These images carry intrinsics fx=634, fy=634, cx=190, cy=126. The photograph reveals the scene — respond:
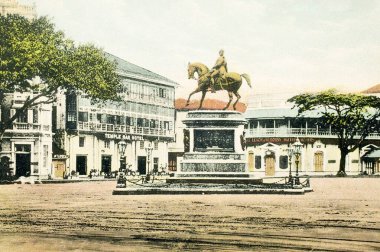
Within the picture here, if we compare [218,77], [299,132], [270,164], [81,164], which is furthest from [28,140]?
[299,132]

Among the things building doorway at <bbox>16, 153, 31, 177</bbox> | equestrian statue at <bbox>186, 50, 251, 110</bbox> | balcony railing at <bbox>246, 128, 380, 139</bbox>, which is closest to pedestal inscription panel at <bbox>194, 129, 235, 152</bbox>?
equestrian statue at <bbox>186, 50, 251, 110</bbox>

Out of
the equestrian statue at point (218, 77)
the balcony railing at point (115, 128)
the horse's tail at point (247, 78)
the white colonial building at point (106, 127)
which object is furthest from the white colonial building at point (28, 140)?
the horse's tail at point (247, 78)

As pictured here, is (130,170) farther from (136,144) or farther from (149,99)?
(149,99)

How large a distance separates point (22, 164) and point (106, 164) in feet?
20.2

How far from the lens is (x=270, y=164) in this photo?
5178 centimetres

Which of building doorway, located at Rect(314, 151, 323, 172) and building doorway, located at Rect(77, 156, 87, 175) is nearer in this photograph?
building doorway, located at Rect(77, 156, 87, 175)

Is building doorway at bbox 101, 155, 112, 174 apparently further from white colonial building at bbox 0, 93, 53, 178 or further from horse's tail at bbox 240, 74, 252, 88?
horse's tail at bbox 240, 74, 252, 88

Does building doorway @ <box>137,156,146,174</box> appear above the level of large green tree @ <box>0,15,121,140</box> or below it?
below

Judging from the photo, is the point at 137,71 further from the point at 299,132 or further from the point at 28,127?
the point at 299,132

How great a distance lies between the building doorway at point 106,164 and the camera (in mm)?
41025

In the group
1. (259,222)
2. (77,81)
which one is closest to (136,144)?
(77,81)

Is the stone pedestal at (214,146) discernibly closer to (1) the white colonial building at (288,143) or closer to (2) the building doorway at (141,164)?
(2) the building doorway at (141,164)

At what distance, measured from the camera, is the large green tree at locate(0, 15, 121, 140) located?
25953 millimetres

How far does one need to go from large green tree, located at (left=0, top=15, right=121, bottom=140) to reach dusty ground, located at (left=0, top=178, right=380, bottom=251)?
29.7 feet
